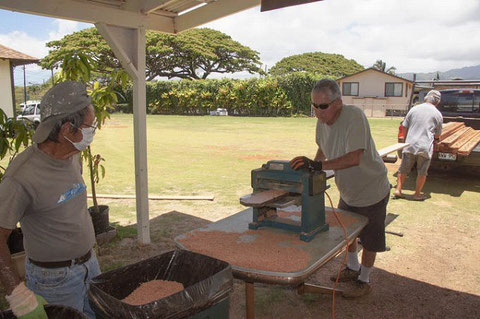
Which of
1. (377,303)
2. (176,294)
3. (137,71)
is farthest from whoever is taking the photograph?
(137,71)

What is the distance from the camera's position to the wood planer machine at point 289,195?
2482mm

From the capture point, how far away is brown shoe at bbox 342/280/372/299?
360 centimetres

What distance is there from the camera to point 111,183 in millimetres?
8344

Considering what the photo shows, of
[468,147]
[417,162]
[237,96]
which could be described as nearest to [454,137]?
[468,147]

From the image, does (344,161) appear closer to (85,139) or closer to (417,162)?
(85,139)

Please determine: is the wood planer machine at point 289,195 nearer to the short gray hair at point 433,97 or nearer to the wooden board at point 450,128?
the short gray hair at point 433,97

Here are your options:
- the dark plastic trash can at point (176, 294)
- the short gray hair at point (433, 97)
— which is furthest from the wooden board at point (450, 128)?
the dark plastic trash can at point (176, 294)

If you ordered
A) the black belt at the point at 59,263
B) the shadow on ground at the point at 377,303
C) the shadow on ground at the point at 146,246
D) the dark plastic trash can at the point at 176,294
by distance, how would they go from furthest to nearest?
the shadow on ground at the point at 146,246 → the shadow on ground at the point at 377,303 → the black belt at the point at 59,263 → the dark plastic trash can at the point at 176,294

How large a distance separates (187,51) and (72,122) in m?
45.0

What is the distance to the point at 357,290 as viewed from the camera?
362 centimetres

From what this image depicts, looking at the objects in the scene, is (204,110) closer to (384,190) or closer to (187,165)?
(187,165)

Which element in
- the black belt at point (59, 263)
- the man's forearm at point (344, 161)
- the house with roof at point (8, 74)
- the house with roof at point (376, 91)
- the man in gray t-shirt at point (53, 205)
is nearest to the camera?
the man in gray t-shirt at point (53, 205)

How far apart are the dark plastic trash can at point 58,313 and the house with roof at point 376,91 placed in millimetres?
33250

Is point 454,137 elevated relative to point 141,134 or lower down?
lower down
